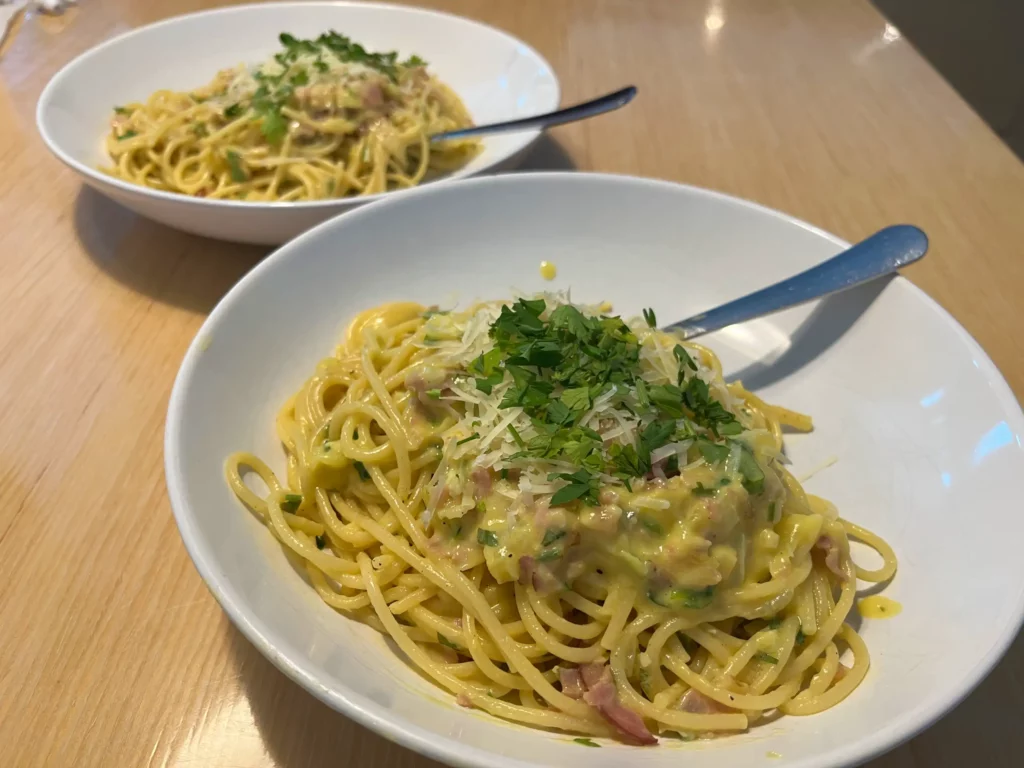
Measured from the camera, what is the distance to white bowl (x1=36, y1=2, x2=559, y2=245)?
2.20 metres

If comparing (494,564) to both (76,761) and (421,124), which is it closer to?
(76,761)

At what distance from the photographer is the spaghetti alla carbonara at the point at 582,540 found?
3.87 feet

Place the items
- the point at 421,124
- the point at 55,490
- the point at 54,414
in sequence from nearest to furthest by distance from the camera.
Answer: the point at 55,490 < the point at 54,414 < the point at 421,124

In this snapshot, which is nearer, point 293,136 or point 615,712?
point 615,712

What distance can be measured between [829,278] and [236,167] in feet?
5.70

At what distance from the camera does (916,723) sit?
956 millimetres

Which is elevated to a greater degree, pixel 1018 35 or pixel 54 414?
pixel 54 414

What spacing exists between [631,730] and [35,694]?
0.96m

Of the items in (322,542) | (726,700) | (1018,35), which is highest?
(322,542)

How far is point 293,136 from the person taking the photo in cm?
235

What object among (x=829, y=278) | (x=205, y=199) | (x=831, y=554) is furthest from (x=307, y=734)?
(x=829, y=278)

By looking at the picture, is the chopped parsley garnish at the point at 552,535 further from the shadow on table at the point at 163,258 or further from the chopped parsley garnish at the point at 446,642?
the shadow on table at the point at 163,258

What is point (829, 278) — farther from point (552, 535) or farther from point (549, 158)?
point (549, 158)

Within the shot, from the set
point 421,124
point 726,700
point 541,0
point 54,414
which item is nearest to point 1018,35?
point 541,0
